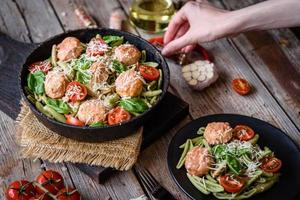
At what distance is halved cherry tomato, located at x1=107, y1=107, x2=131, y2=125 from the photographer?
186cm

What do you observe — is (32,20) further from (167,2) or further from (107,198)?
(107,198)

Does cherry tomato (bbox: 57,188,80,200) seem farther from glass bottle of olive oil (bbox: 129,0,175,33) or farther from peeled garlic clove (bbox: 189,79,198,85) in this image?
glass bottle of olive oil (bbox: 129,0,175,33)

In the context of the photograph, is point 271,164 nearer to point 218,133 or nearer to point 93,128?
point 218,133

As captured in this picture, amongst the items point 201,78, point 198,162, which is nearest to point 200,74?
point 201,78

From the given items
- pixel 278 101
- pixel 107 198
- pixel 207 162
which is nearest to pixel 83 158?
pixel 107 198

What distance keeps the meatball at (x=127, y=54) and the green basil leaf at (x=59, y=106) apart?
31 centimetres

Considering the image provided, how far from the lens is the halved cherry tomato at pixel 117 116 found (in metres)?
1.86

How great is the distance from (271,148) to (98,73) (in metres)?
0.76

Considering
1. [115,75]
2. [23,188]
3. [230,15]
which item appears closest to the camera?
[23,188]

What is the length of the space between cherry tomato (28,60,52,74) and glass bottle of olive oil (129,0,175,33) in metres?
0.64

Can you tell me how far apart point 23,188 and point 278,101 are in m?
1.23

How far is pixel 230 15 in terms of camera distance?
2184mm

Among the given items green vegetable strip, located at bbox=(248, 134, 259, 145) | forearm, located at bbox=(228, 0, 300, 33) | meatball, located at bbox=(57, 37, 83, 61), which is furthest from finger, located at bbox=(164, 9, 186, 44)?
green vegetable strip, located at bbox=(248, 134, 259, 145)

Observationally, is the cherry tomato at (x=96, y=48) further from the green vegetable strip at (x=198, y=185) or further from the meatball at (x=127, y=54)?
the green vegetable strip at (x=198, y=185)
